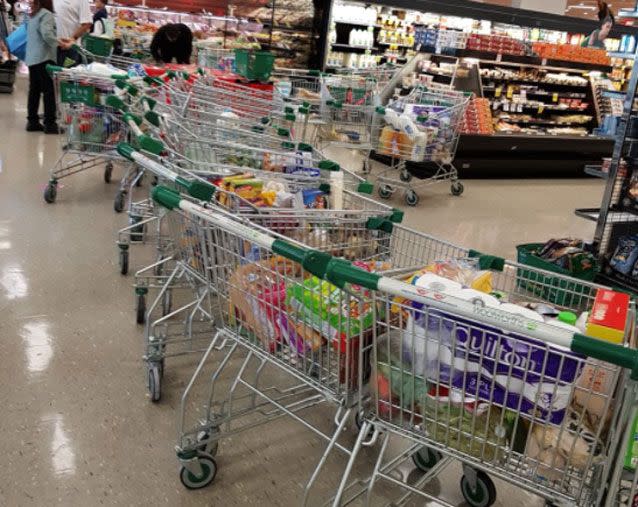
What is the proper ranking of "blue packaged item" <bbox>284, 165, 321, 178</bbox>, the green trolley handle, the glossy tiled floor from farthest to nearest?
1. "blue packaged item" <bbox>284, 165, 321, 178</bbox>
2. the glossy tiled floor
3. the green trolley handle

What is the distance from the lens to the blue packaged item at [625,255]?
456 centimetres

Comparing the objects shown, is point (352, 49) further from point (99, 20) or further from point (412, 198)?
point (412, 198)

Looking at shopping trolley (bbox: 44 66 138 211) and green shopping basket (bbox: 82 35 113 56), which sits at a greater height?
green shopping basket (bbox: 82 35 113 56)

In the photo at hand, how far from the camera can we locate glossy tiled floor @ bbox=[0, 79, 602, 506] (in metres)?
2.32

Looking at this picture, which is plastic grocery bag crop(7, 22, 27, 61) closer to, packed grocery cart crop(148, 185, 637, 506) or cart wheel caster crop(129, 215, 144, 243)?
cart wheel caster crop(129, 215, 144, 243)

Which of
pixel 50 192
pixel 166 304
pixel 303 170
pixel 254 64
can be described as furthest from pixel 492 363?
pixel 254 64

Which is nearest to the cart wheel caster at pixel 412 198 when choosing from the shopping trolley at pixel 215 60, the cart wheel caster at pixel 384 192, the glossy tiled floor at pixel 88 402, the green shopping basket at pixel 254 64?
the cart wheel caster at pixel 384 192

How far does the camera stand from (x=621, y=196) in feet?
15.8

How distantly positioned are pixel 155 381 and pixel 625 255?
3430 mm

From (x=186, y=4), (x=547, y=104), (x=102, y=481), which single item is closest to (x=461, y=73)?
(x=547, y=104)

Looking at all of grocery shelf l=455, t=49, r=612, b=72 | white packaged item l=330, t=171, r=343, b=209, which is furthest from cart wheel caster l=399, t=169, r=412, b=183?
white packaged item l=330, t=171, r=343, b=209

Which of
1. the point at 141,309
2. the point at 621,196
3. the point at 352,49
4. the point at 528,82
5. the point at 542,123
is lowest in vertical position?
the point at 141,309

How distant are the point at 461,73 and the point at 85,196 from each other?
17.7 feet

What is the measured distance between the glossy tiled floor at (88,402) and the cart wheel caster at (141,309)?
61mm
